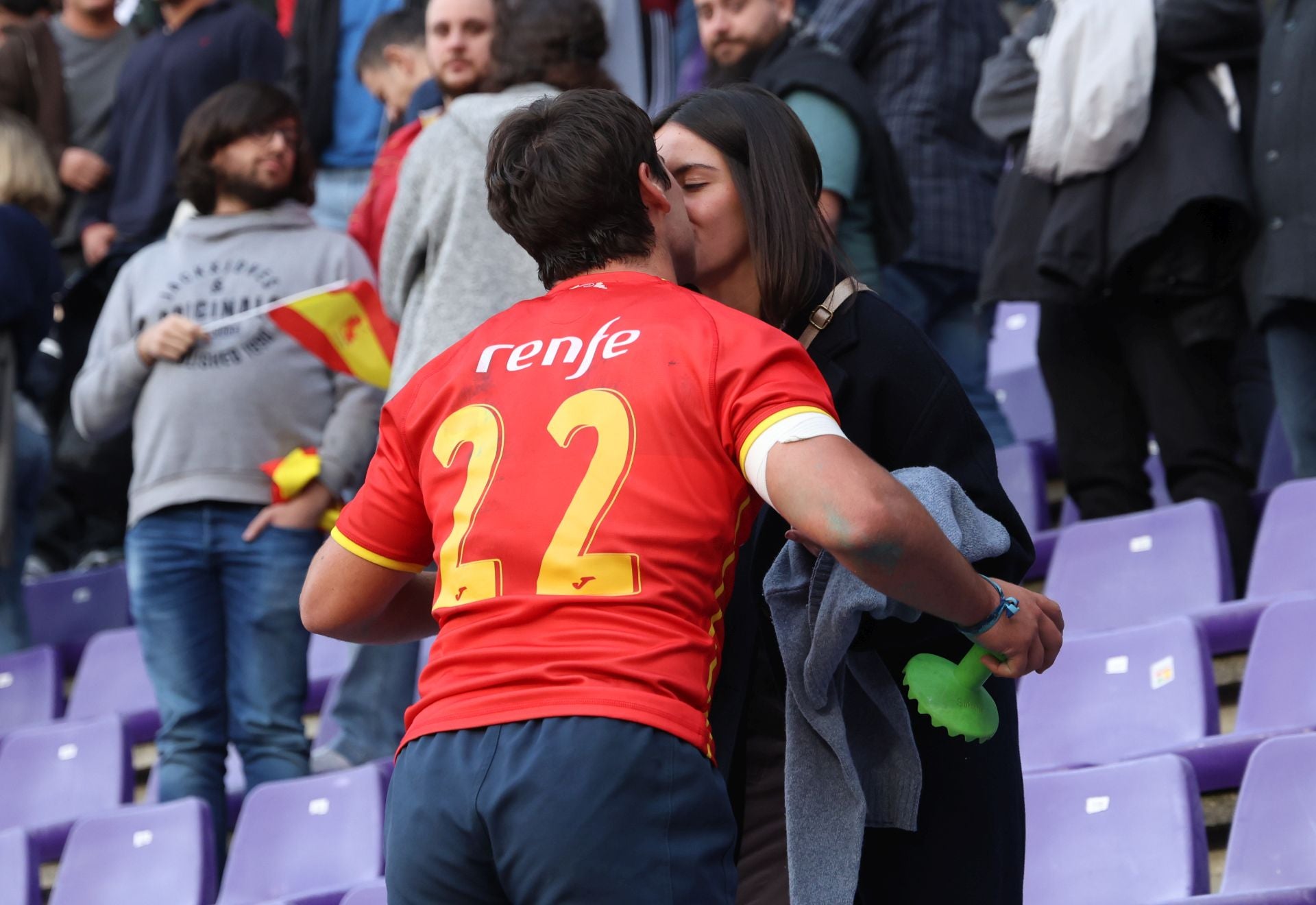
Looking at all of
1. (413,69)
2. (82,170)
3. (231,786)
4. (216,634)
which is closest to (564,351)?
(216,634)

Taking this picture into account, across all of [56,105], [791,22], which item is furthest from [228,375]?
[56,105]

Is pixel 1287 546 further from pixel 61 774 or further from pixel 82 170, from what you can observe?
pixel 82 170

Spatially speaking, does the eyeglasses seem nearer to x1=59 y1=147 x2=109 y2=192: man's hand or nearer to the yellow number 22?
x1=59 y1=147 x2=109 y2=192: man's hand

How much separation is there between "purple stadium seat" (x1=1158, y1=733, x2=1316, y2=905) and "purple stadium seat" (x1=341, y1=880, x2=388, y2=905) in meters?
1.40

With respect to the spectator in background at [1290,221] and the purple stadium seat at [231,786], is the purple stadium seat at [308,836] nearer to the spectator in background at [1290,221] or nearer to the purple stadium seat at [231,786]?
the purple stadium seat at [231,786]

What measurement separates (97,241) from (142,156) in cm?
34

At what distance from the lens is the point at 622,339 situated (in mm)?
1727

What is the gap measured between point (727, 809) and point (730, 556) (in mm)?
249

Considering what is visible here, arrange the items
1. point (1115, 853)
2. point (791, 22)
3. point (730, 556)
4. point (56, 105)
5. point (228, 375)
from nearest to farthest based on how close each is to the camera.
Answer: point (730, 556) < point (1115, 853) < point (228, 375) < point (791, 22) < point (56, 105)

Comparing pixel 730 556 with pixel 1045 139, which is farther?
pixel 1045 139

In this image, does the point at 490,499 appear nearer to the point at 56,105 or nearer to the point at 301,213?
the point at 301,213

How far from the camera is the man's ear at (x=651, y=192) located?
1822 millimetres

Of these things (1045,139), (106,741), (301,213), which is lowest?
(106,741)

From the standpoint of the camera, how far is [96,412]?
13.1ft
